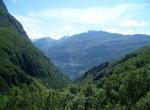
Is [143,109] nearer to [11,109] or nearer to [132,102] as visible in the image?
[132,102]

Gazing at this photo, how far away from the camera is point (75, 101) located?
568 ft

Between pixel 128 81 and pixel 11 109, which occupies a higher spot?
pixel 128 81

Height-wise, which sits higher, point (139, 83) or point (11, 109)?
point (139, 83)

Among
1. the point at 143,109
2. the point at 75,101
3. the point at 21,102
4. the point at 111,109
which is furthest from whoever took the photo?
the point at 21,102

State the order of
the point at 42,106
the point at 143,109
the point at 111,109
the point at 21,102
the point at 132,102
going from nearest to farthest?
the point at 143,109 → the point at 111,109 → the point at 132,102 → the point at 42,106 → the point at 21,102

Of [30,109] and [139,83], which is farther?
[30,109]

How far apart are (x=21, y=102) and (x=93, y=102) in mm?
46087

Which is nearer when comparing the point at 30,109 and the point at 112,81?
Answer: the point at 30,109

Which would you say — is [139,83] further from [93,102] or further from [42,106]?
[42,106]

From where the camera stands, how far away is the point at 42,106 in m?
187

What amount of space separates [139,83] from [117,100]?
1218 cm

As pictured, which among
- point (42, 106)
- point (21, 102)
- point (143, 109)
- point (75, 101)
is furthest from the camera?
point (21, 102)

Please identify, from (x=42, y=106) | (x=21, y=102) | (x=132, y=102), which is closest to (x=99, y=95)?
(x=132, y=102)

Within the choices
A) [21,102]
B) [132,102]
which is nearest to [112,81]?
[132,102]
